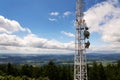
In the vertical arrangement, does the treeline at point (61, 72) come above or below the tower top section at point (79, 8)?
below

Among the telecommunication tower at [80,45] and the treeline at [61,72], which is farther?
the treeline at [61,72]

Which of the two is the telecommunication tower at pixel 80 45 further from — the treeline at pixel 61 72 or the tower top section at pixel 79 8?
the treeline at pixel 61 72

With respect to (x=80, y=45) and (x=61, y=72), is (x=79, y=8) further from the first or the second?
(x=61, y=72)

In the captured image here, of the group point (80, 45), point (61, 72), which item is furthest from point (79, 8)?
point (61, 72)

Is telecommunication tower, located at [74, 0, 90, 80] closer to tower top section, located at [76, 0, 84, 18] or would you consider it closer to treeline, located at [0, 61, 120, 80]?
tower top section, located at [76, 0, 84, 18]

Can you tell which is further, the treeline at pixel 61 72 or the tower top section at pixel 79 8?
the treeline at pixel 61 72

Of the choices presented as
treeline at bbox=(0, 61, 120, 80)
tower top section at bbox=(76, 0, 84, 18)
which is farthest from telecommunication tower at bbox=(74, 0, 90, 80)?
treeline at bbox=(0, 61, 120, 80)

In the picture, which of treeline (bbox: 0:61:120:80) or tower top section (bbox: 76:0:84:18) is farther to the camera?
treeline (bbox: 0:61:120:80)

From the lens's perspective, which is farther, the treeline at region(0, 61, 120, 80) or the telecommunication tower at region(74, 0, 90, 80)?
the treeline at region(0, 61, 120, 80)

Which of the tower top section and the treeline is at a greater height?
the tower top section

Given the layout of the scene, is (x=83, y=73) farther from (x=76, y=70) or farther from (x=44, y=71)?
(x=44, y=71)

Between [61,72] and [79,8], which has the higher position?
[79,8]

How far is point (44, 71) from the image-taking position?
91.1m

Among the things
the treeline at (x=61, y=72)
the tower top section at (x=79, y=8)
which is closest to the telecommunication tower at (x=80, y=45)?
the tower top section at (x=79, y=8)
